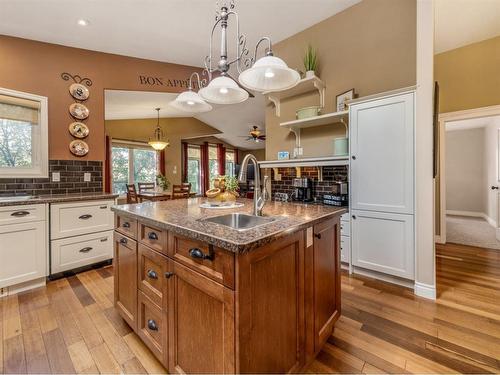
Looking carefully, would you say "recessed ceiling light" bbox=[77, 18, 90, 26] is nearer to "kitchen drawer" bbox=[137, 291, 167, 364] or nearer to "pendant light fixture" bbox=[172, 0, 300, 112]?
"pendant light fixture" bbox=[172, 0, 300, 112]

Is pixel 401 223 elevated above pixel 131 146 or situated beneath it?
situated beneath

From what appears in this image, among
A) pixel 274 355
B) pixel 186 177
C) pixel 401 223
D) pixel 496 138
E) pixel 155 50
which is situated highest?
pixel 155 50

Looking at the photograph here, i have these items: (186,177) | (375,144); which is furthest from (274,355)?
(186,177)

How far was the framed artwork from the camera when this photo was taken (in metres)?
2.85

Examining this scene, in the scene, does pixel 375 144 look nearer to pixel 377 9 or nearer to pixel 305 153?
pixel 305 153

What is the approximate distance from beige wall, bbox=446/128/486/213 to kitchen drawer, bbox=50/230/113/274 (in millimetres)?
8102

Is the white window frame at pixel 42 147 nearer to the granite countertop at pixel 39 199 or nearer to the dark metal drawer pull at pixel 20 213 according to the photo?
the granite countertop at pixel 39 199

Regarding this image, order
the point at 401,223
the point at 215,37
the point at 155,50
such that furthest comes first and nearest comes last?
the point at 155,50 < the point at 215,37 < the point at 401,223

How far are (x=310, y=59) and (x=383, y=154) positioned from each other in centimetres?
155

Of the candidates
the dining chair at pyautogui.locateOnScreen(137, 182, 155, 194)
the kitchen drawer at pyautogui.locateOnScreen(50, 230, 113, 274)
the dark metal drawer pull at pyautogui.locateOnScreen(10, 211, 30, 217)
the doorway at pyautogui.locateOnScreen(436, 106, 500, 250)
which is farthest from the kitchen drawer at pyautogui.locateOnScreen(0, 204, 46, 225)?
the doorway at pyautogui.locateOnScreen(436, 106, 500, 250)

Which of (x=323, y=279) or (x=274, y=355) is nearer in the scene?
(x=274, y=355)

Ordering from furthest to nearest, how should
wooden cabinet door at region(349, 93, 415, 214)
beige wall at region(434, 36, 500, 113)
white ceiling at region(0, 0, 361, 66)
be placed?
beige wall at region(434, 36, 500, 113)
white ceiling at region(0, 0, 361, 66)
wooden cabinet door at region(349, 93, 415, 214)

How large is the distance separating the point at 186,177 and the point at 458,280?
6.87 meters

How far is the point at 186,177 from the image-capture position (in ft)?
25.6
